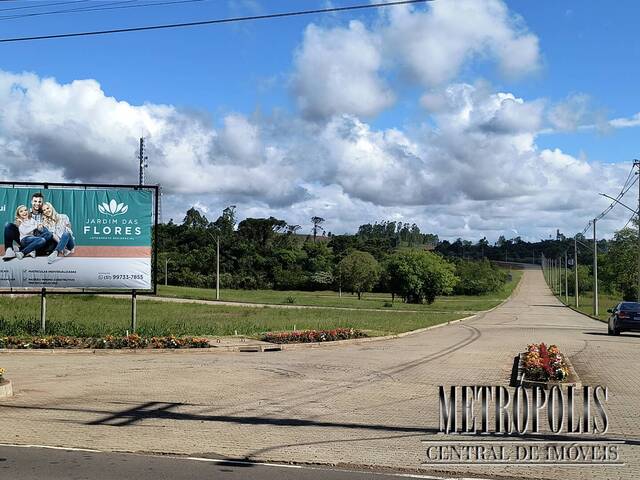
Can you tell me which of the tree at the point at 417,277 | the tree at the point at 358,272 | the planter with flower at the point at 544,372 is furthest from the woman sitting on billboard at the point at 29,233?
the tree at the point at 358,272

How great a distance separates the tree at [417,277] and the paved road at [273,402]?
6629 cm

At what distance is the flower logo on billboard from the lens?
23850 millimetres

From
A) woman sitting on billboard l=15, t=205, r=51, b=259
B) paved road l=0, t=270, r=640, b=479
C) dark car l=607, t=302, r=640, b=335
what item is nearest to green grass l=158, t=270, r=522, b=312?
dark car l=607, t=302, r=640, b=335

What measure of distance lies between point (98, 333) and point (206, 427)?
1438 centimetres

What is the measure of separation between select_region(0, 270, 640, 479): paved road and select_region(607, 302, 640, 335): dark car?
38.0 ft

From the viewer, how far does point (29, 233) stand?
76.8 ft

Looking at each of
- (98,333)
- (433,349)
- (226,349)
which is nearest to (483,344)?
(433,349)

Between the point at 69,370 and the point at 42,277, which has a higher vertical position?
the point at 42,277

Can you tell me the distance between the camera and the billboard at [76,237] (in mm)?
23328

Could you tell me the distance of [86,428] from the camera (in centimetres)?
959

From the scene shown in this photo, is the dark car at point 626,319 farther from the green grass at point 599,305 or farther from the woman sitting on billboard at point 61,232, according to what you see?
the woman sitting on billboard at point 61,232

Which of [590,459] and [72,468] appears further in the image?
[590,459]

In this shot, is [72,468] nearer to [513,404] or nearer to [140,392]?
[140,392]

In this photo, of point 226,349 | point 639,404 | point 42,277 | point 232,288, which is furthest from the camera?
point 232,288
